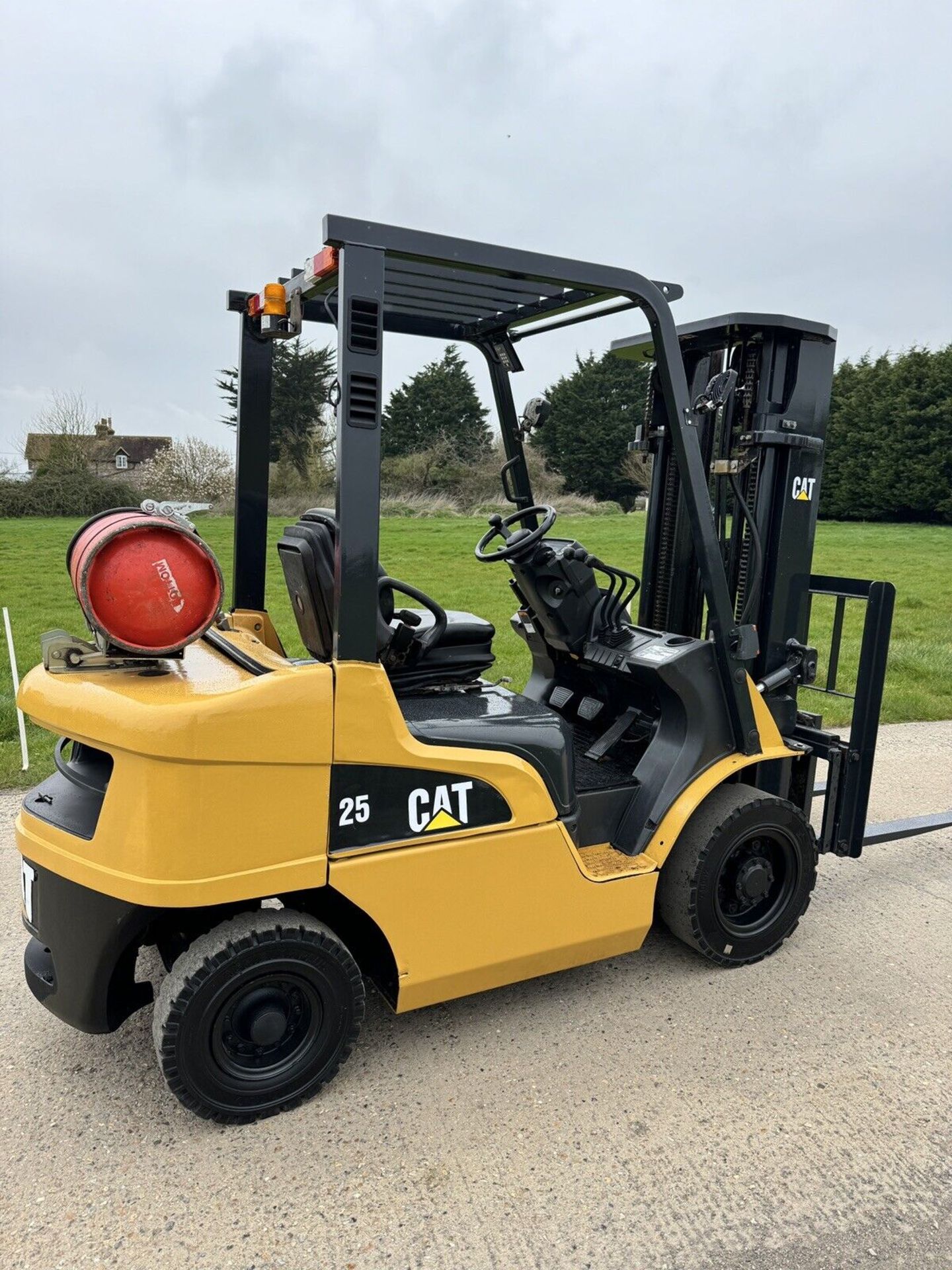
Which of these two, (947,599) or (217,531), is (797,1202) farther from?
(947,599)

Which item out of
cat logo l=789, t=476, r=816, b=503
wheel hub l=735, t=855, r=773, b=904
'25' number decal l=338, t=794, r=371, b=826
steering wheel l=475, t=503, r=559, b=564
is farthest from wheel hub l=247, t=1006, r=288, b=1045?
cat logo l=789, t=476, r=816, b=503

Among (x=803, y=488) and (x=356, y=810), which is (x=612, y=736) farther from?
(x=356, y=810)

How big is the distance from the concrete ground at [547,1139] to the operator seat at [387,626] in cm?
125

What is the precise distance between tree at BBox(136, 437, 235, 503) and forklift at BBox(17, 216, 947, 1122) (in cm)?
1398

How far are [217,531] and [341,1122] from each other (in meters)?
6.75

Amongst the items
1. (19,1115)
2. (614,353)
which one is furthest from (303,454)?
(19,1115)

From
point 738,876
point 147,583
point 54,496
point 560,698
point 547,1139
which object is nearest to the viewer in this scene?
point 147,583

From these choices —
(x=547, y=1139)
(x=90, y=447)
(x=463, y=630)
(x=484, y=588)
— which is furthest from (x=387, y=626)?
(x=90, y=447)

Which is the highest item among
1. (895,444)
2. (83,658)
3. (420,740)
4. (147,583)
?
(895,444)

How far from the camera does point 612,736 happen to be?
3.82 m

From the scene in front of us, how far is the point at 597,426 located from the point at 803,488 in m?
30.5

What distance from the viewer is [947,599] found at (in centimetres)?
1436

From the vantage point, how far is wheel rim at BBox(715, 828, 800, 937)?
356 centimetres

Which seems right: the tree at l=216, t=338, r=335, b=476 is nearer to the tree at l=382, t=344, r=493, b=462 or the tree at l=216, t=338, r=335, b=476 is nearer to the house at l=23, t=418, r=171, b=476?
the tree at l=382, t=344, r=493, b=462
